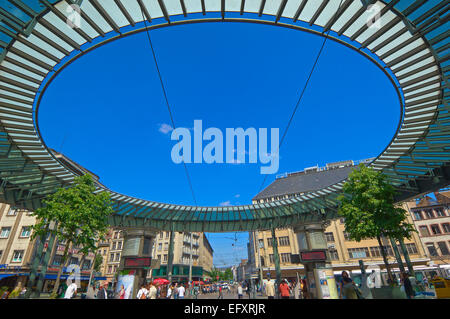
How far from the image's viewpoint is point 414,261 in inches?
1789

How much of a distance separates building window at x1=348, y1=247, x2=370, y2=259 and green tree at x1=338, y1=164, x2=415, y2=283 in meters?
38.9

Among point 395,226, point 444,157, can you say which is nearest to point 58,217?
point 395,226

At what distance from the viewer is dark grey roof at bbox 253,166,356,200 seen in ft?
195

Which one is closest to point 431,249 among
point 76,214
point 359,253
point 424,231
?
point 424,231

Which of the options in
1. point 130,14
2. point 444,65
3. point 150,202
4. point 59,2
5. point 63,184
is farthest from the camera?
point 150,202

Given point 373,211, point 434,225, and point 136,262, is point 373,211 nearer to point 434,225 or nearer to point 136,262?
point 136,262

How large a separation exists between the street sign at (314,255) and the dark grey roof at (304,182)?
1371 inches

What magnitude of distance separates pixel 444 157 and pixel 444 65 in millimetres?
9043

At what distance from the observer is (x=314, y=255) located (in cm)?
2492

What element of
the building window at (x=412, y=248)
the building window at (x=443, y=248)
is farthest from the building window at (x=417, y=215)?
the building window at (x=412, y=248)

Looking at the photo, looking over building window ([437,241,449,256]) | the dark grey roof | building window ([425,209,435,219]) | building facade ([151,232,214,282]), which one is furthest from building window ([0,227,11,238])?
building window ([425,209,435,219])

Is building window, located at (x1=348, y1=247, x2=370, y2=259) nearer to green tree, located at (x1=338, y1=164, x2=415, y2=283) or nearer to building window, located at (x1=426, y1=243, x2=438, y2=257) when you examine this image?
building window, located at (x1=426, y1=243, x2=438, y2=257)

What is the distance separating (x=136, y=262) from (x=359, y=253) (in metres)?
46.4
